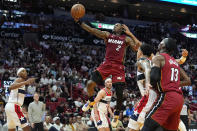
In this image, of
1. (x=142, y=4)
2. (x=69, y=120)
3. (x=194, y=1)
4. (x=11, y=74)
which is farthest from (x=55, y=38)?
(x=194, y=1)

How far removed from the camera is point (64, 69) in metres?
19.4

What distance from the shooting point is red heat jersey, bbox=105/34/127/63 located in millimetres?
7734

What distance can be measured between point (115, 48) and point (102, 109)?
1.87m

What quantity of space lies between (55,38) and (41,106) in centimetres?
1080

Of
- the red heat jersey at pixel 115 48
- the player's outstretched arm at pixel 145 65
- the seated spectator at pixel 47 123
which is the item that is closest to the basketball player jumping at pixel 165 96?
the player's outstretched arm at pixel 145 65

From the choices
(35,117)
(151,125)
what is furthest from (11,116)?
(151,125)

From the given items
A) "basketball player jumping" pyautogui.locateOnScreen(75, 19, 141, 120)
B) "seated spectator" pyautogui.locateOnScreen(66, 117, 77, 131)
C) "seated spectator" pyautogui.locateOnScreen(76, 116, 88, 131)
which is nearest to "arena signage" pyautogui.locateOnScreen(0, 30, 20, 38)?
"seated spectator" pyautogui.locateOnScreen(76, 116, 88, 131)

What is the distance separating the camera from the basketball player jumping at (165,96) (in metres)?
4.60

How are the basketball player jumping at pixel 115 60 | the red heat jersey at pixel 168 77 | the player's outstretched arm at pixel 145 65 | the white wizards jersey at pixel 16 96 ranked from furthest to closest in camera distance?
1. the white wizards jersey at pixel 16 96
2. the basketball player jumping at pixel 115 60
3. the player's outstretched arm at pixel 145 65
4. the red heat jersey at pixel 168 77

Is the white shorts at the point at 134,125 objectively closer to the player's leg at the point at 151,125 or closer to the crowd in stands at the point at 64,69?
the player's leg at the point at 151,125

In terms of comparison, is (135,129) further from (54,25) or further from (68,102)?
(54,25)

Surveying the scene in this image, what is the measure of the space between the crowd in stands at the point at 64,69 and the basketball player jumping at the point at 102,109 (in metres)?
3.65

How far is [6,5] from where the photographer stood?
18.6 m

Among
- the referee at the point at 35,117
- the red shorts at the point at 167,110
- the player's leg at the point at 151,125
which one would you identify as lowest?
the referee at the point at 35,117
